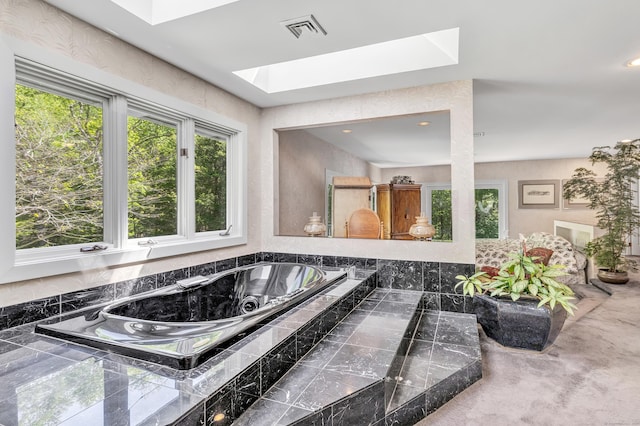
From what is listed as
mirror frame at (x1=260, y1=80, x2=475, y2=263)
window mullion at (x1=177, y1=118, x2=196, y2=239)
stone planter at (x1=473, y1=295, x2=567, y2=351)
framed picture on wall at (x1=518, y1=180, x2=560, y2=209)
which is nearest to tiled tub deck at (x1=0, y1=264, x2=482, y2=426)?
stone planter at (x1=473, y1=295, x2=567, y2=351)

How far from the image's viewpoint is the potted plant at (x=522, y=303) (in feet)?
7.98

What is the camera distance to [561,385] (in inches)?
81.7

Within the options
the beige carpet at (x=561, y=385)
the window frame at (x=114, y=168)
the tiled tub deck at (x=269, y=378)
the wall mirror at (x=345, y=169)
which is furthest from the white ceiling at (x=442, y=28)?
the beige carpet at (x=561, y=385)

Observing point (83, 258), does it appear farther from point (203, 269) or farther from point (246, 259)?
point (246, 259)

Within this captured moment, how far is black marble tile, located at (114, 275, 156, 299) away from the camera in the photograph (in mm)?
2113

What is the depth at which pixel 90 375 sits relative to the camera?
1223mm

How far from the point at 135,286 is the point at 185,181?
89 cm

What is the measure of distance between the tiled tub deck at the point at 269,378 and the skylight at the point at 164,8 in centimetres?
170

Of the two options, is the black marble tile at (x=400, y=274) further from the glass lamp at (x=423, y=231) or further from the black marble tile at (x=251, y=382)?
the black marble tile at (x=251, y=382)

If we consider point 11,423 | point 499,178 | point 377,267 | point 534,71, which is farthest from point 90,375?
point 499,178

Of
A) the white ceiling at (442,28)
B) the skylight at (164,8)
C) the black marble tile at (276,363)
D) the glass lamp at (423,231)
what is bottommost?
the black marble tile at (276,363)

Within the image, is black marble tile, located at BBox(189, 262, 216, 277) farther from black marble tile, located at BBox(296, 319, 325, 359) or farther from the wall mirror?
black marble tile, located at BBox(296, 319, 325, 359)

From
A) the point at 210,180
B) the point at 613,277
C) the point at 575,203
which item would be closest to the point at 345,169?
the point at 210,180

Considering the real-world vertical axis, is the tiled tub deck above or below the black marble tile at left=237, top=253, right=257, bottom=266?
below
